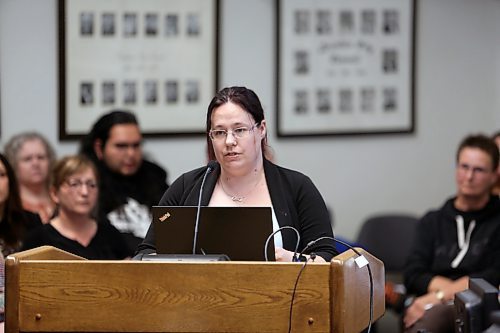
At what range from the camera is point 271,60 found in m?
5.67

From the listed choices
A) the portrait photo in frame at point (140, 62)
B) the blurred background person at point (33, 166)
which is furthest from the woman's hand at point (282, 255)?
the portrait photo in frame at point (140, 62)

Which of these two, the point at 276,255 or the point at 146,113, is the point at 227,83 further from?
the point at 276,255

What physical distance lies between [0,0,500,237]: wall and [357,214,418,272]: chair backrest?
0.33 meters

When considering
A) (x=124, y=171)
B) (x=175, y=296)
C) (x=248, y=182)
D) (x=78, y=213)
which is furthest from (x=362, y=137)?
(x=175, y=296)

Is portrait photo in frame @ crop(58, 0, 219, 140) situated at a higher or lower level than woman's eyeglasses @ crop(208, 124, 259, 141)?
higher

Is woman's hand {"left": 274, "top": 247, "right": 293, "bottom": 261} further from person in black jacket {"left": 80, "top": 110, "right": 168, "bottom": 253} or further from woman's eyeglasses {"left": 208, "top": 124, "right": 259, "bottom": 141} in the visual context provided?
person in black jacket {"left": 80, "top": 110, "right": 168, "bottom": 253}

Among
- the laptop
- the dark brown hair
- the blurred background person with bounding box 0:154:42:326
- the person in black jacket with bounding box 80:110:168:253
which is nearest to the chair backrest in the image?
the dark brown hair

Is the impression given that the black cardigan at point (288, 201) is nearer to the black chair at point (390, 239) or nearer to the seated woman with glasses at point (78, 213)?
the seated woman with glasses at point (78, 213)

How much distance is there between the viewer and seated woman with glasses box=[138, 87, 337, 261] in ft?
9.21

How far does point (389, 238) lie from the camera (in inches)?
222

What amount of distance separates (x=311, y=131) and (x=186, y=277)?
3.41 meters

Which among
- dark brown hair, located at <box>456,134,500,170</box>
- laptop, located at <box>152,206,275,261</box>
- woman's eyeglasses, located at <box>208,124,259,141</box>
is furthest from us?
dark brown hair, located at <box>456,134,500,170</box>

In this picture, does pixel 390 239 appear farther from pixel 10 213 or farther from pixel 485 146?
pixel 10 213

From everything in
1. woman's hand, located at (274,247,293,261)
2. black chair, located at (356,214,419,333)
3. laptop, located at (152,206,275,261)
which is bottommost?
black chair, located at (356,214,419,333)
